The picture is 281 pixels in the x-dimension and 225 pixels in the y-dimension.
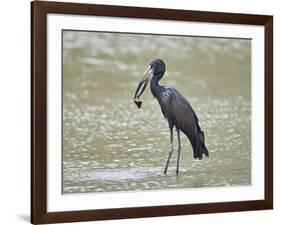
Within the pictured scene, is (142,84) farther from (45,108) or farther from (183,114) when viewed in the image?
(45,108)

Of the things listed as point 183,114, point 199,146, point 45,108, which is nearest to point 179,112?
point 183,114

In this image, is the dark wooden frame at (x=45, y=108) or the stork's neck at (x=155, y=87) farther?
the stork's neck at (x=155, y=87)

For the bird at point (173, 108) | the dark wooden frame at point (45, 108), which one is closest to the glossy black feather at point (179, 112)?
the bird at point (173, 108)

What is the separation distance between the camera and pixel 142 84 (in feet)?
6.14

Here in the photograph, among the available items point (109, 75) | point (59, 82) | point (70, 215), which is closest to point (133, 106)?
point (109, 75)

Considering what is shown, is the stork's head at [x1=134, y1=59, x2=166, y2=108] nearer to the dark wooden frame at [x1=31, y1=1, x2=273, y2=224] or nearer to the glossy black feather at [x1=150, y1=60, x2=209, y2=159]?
the glossy black feather at [x1=150, y1=60, x2=209, y2=159]

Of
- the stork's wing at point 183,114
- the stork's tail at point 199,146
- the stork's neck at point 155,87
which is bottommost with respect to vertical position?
the stork's tail at point 199,146

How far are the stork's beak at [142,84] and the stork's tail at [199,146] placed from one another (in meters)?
0.21

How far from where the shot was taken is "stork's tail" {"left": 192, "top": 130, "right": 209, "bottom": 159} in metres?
1.94

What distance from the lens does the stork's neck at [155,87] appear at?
6.18 feet

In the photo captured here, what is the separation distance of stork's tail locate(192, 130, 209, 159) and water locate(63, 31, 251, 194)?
0.6 inches

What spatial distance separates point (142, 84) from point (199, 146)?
0.25m

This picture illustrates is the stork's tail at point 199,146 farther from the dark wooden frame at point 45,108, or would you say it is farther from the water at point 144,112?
the dark wooden frame at point 45,108

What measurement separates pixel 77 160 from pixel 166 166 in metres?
0.26
